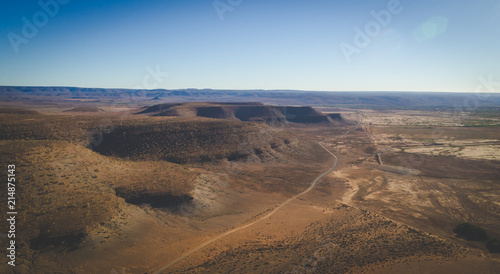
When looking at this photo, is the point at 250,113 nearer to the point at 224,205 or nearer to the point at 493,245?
the point at 224,205

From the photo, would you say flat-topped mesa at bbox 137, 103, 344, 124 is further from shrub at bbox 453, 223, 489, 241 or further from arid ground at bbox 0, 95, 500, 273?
shrub at bbox 453, 223, 489, 241

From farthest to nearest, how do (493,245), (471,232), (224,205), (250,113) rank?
(250,113) < (224,205) < (471,232) < (493,245)

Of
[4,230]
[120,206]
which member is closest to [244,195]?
[120,206]

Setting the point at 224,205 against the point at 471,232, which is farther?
the point at 224,205

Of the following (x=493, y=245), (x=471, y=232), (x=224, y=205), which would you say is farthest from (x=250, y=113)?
(x=493, y=245)

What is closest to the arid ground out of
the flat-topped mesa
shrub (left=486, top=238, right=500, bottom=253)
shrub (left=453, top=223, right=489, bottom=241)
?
shrub (left=486, top=238, right=500, bottom=253)

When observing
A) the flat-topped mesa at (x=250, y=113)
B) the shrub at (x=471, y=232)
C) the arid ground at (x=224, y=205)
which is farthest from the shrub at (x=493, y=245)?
the flat-topped mesa at (x=250, y=113)
